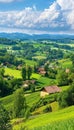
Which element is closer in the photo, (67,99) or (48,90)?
(67,99)

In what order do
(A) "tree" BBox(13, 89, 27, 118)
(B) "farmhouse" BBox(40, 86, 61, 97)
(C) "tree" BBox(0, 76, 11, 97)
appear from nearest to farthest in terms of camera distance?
(A) "tree" BBox(13, 89, 27, 118), (B) "farmhouse" BBox(40, 86, 61, 97), (C) "tree" BBox(0, 76, 11, 97)

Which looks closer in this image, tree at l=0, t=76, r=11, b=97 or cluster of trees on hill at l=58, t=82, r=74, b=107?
cluster of trees on hill at l=58, t=82, r=74, b=107

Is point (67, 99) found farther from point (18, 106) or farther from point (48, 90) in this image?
point (48, 90)

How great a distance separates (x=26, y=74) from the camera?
610 feet

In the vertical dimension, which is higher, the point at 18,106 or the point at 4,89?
the point at 18,106

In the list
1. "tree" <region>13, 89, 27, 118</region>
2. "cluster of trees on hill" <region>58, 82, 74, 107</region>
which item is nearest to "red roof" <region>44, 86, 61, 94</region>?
"tree" <region>13, 89, 27, 118</region>

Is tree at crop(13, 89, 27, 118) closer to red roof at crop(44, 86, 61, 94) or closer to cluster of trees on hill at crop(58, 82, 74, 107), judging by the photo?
cluster of trees on hill at crop(58, 82, 74, 107)

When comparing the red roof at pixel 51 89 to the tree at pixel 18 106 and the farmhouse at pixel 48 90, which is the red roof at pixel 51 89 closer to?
the farmhouse at pixel 48 90

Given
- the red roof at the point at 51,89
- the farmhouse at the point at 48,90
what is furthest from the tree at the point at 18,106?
the red roof at the point at 51,89

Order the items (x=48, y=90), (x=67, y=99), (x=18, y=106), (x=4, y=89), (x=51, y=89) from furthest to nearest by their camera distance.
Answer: (x=4, y=89) → (x=51, y=89) → (x=48, y=90) → (x=18, y=106) → (x=67, y=99)

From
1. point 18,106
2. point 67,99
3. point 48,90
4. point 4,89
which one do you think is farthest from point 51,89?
point 67,99

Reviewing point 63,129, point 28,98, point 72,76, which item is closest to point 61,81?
point 72,76

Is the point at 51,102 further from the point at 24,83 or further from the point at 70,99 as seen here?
the point at 24,83

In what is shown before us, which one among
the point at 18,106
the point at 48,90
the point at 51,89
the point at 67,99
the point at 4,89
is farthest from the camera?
the point at 4,89
